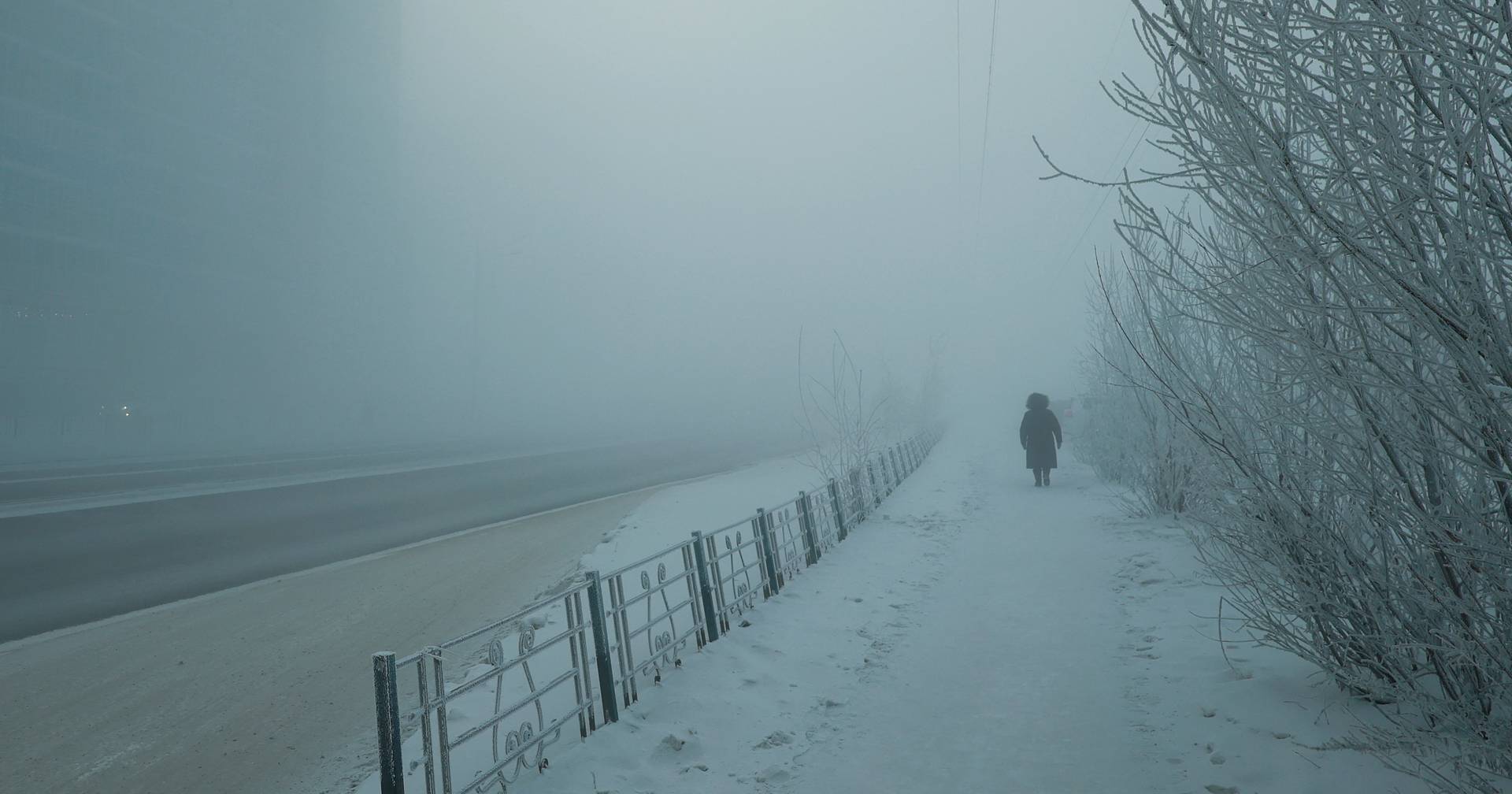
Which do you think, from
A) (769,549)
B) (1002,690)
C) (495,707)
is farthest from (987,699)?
(769,549)

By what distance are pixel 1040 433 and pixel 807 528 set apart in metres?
7.25

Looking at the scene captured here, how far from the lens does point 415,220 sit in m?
63.8

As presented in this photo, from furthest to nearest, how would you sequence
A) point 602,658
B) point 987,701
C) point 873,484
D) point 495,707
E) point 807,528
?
point 873,484 < point 807,528 < point 987,701 < point 602,658 < point 495,707

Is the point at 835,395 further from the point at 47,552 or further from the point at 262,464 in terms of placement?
the point at 262,464

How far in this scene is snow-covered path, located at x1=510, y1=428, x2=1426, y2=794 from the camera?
349 centimetres

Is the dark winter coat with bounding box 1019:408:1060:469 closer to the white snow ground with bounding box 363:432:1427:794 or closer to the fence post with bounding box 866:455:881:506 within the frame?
the fence post with bounding box 866:455:881:506

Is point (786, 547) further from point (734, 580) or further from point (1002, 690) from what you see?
point (1002, 690)

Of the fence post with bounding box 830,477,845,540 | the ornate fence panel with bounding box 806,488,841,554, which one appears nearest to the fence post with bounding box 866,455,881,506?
the fence post with bounding box 830,477,845,540

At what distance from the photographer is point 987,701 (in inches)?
175

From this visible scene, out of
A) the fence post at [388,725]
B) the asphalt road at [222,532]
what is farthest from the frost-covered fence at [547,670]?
the asphalt road at [222,532]

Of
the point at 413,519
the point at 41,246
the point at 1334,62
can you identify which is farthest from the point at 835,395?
the point at 41,246

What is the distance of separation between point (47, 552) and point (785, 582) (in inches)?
A: 372

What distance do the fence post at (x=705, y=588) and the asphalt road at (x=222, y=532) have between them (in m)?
6.03

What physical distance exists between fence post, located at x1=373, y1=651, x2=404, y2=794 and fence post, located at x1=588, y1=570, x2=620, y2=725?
1.36 metres
